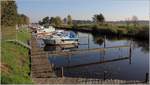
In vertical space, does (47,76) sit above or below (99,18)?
below

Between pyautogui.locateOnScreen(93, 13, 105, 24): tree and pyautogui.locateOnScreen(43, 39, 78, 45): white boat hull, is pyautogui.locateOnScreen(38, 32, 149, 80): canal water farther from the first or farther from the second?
pyautogui.locateOnScreen(93, 13, 105, 24): tree

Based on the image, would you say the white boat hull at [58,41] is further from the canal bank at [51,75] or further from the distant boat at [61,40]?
the canal bank at [51,75]

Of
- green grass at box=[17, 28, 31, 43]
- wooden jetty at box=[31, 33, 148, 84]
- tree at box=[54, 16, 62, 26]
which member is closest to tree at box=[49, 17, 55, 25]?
tree at box=[54, 16, 62, 26]

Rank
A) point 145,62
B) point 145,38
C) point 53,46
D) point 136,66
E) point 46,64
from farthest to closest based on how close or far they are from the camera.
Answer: point 145,38 → point 53,46 → point 145,62 → point 136,66 → point 46,64

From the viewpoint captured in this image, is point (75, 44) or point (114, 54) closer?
point (114, 54)

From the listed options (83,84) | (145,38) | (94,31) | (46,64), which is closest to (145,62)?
(46,64)

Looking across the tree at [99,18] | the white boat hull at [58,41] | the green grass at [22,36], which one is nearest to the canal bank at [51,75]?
the green grass at [22,36]

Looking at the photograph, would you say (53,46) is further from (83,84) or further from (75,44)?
(83,84)

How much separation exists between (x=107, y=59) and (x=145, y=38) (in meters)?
23.4

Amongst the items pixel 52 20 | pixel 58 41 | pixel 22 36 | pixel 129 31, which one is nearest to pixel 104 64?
pixel 22 36

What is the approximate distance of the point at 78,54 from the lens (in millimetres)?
32312

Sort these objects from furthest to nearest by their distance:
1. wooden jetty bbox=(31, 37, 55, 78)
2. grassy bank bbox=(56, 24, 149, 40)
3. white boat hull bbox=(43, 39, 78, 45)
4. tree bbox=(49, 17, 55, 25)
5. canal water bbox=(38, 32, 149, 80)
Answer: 1. tree bbox=(49, 17, 55, 25)
2. grassy bank bbox=(56, 24, 149, 40)
3. white boat hull bbox=(43, 39, 78, 45)
4. canal water bbox=(38, 32, 149, 80)
5. wooden jetty bbox=(31, 37, 55, 78)

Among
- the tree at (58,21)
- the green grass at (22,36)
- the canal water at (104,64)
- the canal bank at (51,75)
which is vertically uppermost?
the tree at (58,21)

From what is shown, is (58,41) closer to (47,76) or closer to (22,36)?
(22,36)
